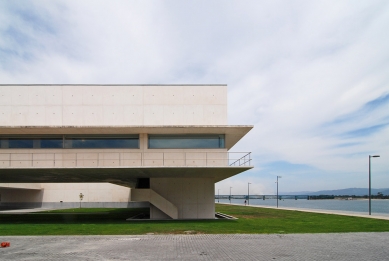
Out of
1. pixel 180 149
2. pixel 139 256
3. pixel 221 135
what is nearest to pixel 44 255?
pixel 139 256

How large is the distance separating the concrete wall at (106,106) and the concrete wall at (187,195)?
184 inches

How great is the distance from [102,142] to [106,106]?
7.92 feet

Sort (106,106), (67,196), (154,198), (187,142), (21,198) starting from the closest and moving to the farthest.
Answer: (187,142)
(106,106)
(154,198)
(67,196)
(21,198)

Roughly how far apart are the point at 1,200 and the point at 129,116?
38615 millimetres

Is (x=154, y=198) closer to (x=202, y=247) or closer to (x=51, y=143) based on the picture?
(x=51, y=143)

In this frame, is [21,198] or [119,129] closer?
[119,129]

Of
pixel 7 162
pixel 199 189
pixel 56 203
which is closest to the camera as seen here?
pixel 7 162

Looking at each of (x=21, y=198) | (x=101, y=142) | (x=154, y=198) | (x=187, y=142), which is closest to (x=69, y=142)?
(x=101, y=142)

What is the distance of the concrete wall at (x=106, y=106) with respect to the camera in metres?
22.9

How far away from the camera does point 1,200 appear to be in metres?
51.1

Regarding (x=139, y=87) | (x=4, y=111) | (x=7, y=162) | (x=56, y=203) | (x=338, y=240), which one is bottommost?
(x=56, y=203)

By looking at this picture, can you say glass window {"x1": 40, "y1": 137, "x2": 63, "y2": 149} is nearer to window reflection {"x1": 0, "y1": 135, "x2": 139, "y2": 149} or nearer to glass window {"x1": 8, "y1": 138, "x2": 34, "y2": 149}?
window reflection {"x1": 0, "y1": 135, "x2": 139, "y2": 149}

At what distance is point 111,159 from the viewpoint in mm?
22312

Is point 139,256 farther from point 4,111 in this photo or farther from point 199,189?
point 4,111
